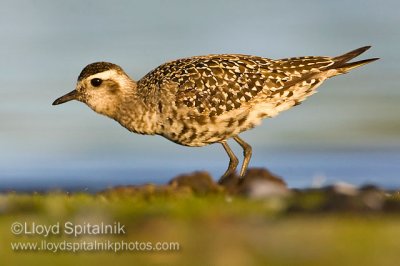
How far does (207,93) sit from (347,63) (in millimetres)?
3226

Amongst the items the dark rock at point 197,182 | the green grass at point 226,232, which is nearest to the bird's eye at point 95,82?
the dark rock at point 197,182

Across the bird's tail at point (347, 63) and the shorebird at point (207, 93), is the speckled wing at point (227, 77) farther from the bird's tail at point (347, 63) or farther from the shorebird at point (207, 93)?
the bird's tail at point (347, 63)

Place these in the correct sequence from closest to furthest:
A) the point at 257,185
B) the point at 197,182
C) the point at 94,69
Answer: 1. the point at 257,185
2. the point at 197,182
3. the point at 94,69

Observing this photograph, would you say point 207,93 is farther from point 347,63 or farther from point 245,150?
point 347,63

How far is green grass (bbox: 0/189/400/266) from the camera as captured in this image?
308 inches

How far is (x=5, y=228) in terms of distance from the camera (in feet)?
31.0

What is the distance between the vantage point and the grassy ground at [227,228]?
7.85 m

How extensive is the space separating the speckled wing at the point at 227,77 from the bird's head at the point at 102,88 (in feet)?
1.52

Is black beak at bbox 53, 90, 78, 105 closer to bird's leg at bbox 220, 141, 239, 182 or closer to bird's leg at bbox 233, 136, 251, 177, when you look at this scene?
bird's leg at bbox 220, 141, 239, 182

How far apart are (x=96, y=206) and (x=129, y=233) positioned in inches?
75.4

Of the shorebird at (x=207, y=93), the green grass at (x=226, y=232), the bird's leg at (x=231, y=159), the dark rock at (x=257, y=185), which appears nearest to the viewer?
the green grass at (x=226, y=232)

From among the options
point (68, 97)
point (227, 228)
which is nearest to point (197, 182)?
point (227, 228)

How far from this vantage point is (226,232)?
840 cm

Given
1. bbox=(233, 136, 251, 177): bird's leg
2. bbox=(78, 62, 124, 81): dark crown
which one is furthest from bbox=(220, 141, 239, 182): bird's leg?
bbox=(78, 62, 124, 81): dark crown
